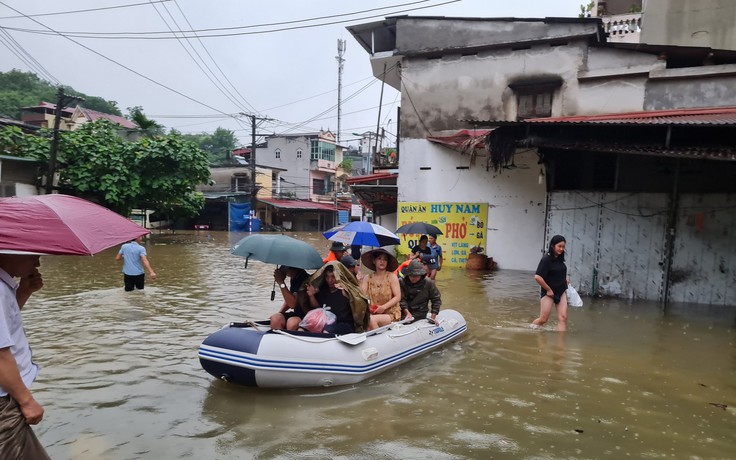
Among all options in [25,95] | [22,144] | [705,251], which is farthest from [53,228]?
[25,95]

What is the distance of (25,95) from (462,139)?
47.8 m

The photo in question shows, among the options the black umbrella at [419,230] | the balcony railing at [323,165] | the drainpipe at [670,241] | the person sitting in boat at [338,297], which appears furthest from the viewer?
the balcony railing at [323,165]

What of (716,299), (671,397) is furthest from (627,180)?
(671,397)

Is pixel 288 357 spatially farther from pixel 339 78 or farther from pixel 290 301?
pixel 339 78

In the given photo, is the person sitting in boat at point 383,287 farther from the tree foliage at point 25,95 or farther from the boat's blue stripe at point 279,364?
the tree foliage at point 25,95

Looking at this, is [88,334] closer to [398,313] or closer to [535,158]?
[398,313]

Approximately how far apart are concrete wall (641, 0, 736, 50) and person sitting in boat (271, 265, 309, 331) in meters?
17.5

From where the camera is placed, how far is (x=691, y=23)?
16875mm

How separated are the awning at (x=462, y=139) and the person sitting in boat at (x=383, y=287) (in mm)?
9282

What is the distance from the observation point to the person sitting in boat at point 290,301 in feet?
18.9

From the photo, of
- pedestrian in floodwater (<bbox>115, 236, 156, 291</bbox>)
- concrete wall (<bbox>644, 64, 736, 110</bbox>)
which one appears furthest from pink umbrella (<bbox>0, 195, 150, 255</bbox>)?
concrete wall (<bbox>644, 64, 736, 110</bbox>)

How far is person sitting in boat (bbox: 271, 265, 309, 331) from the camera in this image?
5.76 m

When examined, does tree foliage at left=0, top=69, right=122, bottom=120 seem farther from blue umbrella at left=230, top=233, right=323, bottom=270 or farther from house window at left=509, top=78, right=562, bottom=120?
blue umbrella at left=230, top=233, right=323, bottom=270

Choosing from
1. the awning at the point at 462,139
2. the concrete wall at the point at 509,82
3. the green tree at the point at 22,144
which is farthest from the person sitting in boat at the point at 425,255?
the green tree at the point at 22,144
